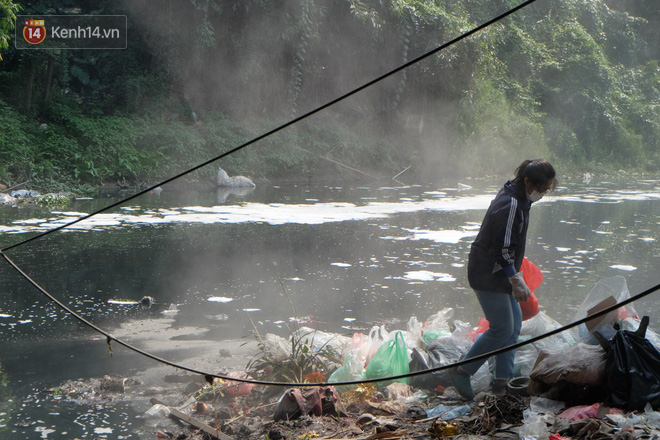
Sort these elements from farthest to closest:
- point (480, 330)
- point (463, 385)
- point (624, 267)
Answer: point (624, 267) < point (480, 330) < point (463, 385)

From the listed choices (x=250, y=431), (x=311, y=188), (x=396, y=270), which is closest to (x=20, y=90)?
(x=311, y=188)

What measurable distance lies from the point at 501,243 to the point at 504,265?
0.14 m

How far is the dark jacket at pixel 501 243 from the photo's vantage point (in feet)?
12.6

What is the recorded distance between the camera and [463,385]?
3.93m

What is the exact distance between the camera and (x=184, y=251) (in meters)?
8.88

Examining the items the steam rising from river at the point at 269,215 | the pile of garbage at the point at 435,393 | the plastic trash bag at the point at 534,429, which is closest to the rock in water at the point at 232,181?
the steam rising from river at the point at 269,215

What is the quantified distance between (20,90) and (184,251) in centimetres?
1179

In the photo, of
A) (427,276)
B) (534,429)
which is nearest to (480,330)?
(534,429)

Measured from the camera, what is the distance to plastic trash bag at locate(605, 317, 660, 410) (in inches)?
131

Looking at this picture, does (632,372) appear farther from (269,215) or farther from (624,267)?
(269,215)

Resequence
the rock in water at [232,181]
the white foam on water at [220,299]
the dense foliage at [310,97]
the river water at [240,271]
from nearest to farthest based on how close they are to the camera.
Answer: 1. the river water at [240,271]
2. the white foam on water at [220,299]
3. the dense foliage at [310,97]
4. the rock in water at [232,181]

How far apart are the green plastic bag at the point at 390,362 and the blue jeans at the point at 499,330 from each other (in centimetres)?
38

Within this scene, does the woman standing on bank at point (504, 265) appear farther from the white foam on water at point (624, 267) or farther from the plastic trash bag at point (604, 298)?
the white foam on water at point (624, 267)

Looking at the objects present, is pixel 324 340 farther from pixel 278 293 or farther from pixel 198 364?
pixel 278 293
